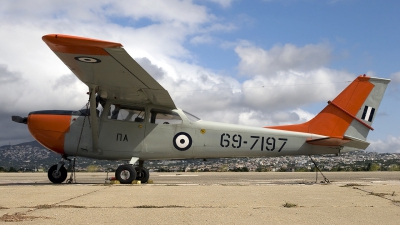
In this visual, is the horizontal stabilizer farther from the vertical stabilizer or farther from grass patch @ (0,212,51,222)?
grass patch @ (0,212,51,222)

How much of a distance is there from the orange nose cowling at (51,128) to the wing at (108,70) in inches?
54.5

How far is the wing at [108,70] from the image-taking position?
852 centimetres

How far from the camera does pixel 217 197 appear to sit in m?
6.74

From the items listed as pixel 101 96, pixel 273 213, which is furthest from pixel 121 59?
pixel 273 213

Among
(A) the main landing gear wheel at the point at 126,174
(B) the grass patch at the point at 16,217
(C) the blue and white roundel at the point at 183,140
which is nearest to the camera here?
(B) the grass patch at the point at 16,217

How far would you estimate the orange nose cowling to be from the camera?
11562mm

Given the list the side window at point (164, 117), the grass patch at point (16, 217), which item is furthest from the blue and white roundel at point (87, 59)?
the grass patch at point (16, 217)

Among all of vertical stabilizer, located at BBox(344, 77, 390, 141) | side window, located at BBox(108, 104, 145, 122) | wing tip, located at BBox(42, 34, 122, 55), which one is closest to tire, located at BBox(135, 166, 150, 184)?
side window, located at BBox(108, 104, 145, 122)

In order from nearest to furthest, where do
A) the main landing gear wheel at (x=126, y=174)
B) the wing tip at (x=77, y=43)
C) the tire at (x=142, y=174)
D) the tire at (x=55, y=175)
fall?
the wing tip at (x=77, y=43)
the main landing gear wheel at (x=126, y=174)
the tire at (x=55, y=175)
the tire at (x=142, y=174)

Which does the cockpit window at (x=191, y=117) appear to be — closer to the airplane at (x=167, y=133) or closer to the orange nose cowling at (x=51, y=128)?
the airplane at (x=167, y=133)

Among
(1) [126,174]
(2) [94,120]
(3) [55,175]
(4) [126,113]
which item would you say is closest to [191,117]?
(4) [126,113]

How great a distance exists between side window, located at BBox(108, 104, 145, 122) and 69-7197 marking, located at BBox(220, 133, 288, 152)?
233cm

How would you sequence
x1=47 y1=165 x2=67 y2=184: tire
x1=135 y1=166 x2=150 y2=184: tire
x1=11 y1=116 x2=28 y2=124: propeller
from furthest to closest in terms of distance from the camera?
x1=135 y1=166 x2=150 y2=184: tire < x1=11 y1=116 x2=28 y2=124: propeller < x1=47 y1=165 x2=67 y2=184: tire

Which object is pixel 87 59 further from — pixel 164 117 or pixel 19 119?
pixel 19 119
